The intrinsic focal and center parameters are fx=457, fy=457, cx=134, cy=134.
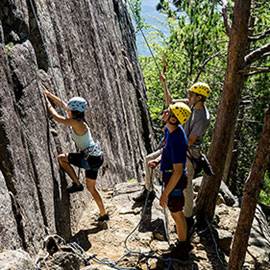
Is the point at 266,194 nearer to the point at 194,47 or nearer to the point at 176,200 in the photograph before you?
the point at 194,47

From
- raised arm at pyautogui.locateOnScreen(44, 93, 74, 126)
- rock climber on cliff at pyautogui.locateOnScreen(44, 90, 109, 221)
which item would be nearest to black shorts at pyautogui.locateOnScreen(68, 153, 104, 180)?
rock climber on cliff at pyautogui.locateOnScreen(44, 90, 109, 221)

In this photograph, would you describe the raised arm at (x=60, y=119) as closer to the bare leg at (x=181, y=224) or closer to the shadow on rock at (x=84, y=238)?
the shadow on rock at (x=84, y=238)

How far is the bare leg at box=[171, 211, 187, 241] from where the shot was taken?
7.61m

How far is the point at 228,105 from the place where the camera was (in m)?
8.86

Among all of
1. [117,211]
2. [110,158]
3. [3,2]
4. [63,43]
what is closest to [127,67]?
[110,158]

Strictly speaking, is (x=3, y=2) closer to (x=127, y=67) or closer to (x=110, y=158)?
(x=110, y=158)

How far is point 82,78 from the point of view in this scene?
11.2m

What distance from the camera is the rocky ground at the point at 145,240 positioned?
7.82 m

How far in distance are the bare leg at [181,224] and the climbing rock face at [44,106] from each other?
6.43 ft

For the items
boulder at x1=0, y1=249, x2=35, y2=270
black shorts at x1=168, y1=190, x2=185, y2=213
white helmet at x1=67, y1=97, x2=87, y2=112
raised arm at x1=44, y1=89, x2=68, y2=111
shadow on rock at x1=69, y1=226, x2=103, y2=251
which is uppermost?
raised arm at x1=44, y1=89, x2=68, y2=111

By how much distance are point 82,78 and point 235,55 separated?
13.4 feet

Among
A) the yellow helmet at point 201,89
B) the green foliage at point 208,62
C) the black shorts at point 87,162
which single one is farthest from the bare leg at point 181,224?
the green foliage at point 208,62

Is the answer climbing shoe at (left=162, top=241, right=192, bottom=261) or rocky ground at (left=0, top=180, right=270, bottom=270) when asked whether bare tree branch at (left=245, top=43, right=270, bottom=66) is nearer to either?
rocky ground at (left=0, top=180, right=270, bottom=270)

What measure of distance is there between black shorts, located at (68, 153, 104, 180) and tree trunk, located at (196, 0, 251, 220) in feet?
7.91
